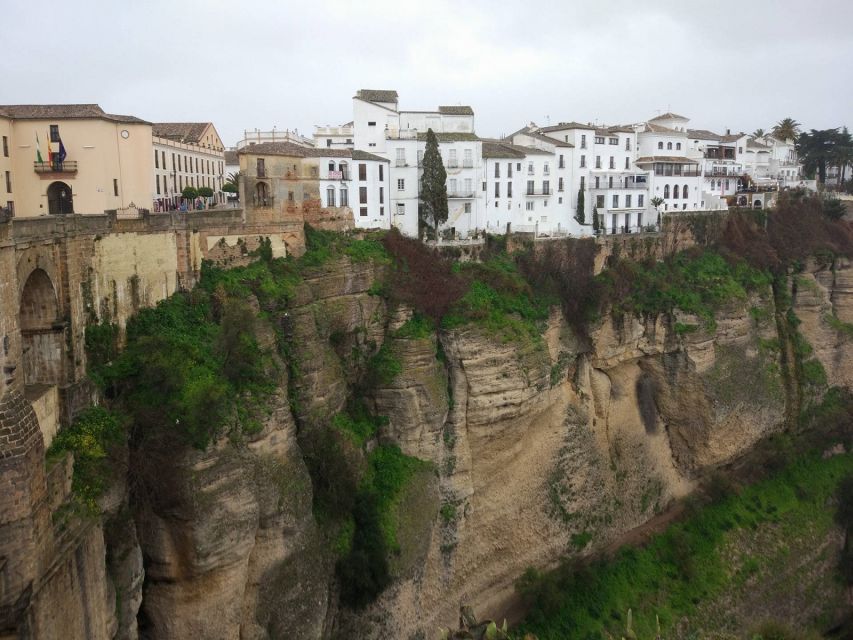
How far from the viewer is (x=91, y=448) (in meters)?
13.9

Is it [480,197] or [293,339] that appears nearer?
[293,339]

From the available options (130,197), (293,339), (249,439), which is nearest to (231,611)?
(249,439)

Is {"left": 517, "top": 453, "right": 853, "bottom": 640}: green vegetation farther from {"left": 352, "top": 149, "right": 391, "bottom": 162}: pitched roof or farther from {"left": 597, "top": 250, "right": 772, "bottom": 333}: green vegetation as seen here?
{"left": 352, "top": 149, "right": 391, "bottom": 162}: pitched roof

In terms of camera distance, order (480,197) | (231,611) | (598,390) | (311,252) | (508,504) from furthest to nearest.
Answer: (480,197) → (598,390) → (508,504) → (311,252) → (231,611)

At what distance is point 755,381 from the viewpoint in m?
31.9

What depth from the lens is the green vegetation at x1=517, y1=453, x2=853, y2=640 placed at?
2434 centimetres

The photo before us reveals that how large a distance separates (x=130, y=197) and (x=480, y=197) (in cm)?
1307

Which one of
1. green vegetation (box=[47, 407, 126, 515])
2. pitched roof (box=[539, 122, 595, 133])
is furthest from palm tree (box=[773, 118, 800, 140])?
green vegetation (box=[47, 407, 126, 515])

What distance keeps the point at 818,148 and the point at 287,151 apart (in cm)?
4012

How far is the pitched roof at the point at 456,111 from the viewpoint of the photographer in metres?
30.5

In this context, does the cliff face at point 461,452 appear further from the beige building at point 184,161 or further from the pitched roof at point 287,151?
the beige building at point 184,161

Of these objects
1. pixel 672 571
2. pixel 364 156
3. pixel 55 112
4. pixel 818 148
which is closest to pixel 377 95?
pixel 364 156

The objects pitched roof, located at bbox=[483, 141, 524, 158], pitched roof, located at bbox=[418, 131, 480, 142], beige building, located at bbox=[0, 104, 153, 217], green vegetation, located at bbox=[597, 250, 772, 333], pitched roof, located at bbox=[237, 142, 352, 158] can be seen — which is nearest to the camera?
beige building, located at bbox=[0, 104, 153, 217]

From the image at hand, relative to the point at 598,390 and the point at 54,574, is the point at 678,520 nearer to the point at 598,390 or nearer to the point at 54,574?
the point at 598,390
